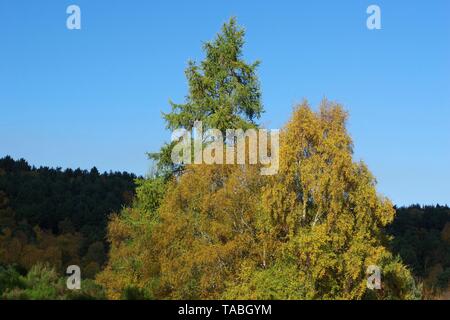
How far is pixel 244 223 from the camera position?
33031mm

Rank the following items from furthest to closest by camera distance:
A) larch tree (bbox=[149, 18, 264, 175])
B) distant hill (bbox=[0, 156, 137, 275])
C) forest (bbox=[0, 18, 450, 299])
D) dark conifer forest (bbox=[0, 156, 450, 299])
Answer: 1. distant hill (bbox=[0, 156, 137, 275])
2. dark conifer forest (bbox=[0, 156, 450, 299])
3. larch tree (bbox=[149, 18, 264, 175])
4. forest (bbox=[0, 18, 450, 299])

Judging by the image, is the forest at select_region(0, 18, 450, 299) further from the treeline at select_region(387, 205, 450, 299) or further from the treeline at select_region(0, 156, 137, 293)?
the treeline at select_region(387, 205, 450, 299)

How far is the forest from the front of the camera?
29469 mm

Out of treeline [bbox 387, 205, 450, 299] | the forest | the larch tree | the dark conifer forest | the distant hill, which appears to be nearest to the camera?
the forest

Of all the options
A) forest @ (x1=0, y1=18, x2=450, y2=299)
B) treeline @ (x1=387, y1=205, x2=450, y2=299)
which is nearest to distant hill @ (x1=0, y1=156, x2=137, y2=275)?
treeline @ (x1=387, y1=205, x2=450, y2=299)

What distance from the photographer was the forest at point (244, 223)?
29.5m

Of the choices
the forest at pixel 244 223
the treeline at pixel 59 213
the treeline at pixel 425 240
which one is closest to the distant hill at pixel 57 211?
the treeline at pixel 59 213

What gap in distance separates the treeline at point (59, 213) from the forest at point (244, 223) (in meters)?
63.0

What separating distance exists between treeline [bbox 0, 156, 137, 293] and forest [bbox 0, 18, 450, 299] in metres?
Answer: 63.0

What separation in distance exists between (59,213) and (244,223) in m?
119

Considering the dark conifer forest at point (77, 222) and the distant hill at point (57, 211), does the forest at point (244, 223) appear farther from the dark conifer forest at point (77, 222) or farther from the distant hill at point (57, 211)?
the distant hill at point (57, 211)

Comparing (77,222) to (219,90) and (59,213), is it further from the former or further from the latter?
(219,90)
